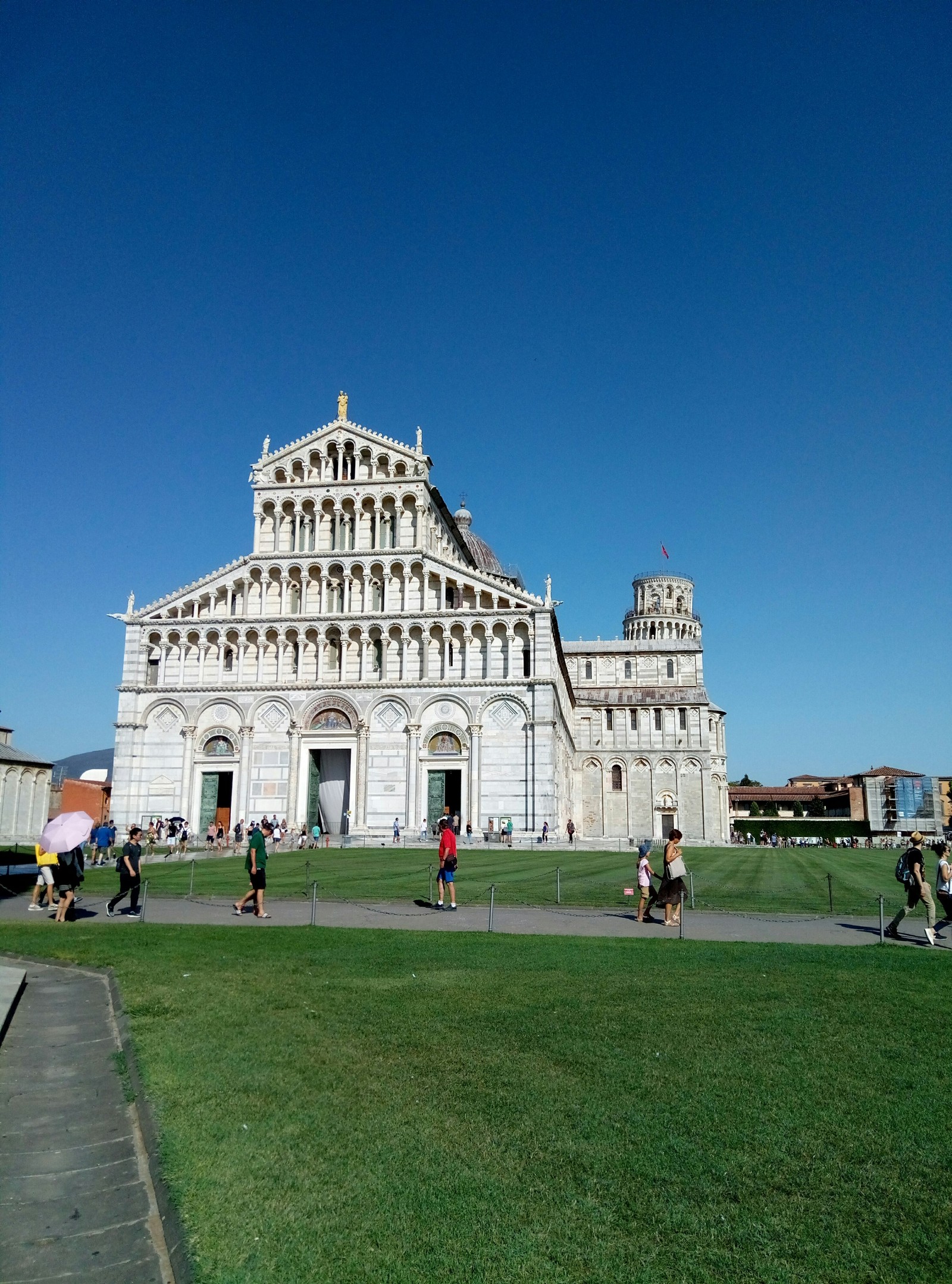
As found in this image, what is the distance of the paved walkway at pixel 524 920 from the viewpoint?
16.7m

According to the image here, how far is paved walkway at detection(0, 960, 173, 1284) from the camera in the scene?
495 cm

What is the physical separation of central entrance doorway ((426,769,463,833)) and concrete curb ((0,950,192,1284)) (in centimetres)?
3810

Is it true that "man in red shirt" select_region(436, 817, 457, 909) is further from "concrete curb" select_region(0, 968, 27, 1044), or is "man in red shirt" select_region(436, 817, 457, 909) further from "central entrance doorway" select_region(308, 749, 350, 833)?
"central entrance doorway" select_region(308, 749, 350, 833)

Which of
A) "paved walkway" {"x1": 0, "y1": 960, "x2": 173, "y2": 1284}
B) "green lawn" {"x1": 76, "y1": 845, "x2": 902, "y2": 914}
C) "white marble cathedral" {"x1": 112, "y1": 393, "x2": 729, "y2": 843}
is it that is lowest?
"paved walkway" {"x1": 0, "y1": 960, "x2": 173, "y2": 1284}

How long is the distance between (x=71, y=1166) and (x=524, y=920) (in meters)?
13.2

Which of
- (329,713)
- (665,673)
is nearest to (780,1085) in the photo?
(329,713)

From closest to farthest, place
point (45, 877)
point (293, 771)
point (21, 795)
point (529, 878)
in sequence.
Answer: point (45, 877) < point (529, 878) < point (21, 795) < point (293, 771)

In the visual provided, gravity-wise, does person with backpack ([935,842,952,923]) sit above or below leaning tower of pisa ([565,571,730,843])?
below

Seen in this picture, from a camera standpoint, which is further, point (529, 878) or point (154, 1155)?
point (529, 878)

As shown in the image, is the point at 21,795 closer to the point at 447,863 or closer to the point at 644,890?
the point at 447,863

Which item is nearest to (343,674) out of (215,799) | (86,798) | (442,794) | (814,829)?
(442,794)

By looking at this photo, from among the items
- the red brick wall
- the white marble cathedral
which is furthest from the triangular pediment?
the red brick wall

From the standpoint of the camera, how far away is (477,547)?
249 feet

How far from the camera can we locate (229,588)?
52.3 m
